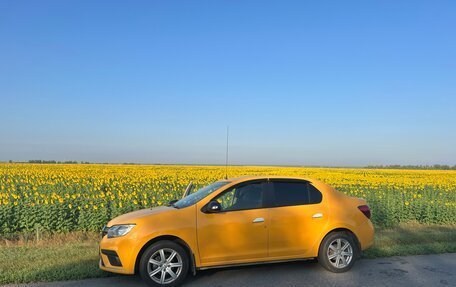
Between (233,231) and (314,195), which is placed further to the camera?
(314,195)

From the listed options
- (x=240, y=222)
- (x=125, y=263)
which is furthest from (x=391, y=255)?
(x=125, y=263)

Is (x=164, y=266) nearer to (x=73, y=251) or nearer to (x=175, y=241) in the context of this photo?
(x=175, y=241)

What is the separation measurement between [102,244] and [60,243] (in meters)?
3.39

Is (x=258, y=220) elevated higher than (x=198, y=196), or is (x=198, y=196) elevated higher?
(x=198, y=196)

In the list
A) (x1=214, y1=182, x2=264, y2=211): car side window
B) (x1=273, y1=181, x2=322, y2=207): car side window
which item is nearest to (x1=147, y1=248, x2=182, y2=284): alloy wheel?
(x1=214, y1=182, x2=264, y2=211): car side window

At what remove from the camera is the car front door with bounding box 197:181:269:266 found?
6.02 meters

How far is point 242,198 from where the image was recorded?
6.46m

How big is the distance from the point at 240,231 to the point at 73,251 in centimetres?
344

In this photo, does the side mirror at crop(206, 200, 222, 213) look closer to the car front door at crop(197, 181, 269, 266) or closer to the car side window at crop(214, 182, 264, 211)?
the car front door at crop(197, 181, 269, 266)

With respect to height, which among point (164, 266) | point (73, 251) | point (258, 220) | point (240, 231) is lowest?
point (73, 251)

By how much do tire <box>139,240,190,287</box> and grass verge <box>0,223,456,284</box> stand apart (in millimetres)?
992

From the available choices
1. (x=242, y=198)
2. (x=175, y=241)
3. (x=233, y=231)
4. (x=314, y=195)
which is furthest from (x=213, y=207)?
(x=314, y=195)

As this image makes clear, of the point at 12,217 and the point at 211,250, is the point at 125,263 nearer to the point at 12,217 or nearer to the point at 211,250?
the point at 211,250

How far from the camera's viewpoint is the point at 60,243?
883 centimetres
